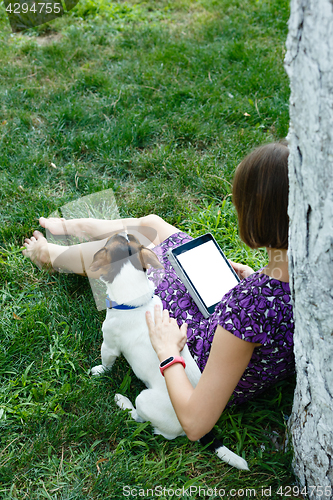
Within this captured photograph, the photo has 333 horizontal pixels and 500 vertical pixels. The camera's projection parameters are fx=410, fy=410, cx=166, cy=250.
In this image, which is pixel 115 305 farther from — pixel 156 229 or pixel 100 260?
pixel 156 229

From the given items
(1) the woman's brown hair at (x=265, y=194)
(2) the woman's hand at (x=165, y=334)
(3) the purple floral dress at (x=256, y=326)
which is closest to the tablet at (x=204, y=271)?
(3) the purple floral dress at (x=256, y=326)

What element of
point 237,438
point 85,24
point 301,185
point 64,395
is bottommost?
point 237,438

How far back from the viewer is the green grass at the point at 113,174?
191 cm

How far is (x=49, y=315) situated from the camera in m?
2.48

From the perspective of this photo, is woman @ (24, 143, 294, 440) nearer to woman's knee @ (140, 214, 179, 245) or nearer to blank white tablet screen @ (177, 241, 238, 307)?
blank white tablet screen @ (177, 241, 238, 307)

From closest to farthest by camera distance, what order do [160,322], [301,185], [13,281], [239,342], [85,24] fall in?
[301,185] < [239,342] < [160,322] < [13,281] < [85,24]

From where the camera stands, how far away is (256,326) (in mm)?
1480

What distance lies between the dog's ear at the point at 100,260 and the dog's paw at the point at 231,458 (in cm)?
102

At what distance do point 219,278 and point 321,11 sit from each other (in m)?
1.48

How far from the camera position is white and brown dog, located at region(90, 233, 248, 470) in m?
1.91

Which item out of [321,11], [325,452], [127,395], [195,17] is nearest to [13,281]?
[127,395]

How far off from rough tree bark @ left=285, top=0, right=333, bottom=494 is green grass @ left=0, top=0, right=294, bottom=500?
0.31 m

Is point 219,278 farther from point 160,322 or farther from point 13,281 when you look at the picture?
point 13,281

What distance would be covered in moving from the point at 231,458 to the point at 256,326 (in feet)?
2.51
